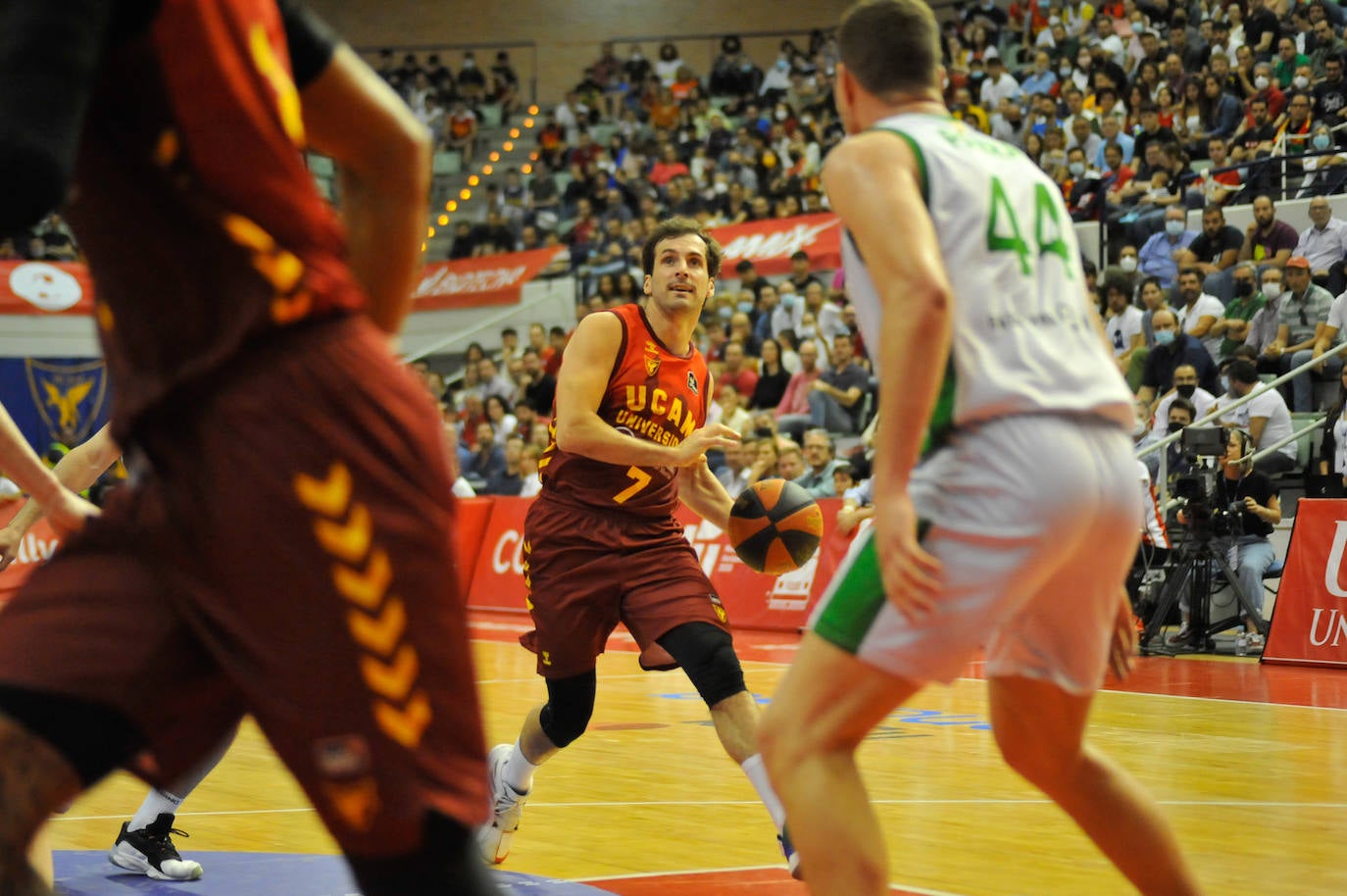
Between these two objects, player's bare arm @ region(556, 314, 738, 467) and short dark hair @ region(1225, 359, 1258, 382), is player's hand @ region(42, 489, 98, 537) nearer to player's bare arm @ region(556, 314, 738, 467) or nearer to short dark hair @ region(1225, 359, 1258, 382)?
player's bare arm @ region(556, 314, 738, 467)

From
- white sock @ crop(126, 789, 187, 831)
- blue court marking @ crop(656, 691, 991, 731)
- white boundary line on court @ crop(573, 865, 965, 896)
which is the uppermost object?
white sock @ crop(126, 789, 187, 831)

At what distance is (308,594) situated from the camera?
1.81 metres

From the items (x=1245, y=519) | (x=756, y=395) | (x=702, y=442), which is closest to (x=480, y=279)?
(x=756, y=395)

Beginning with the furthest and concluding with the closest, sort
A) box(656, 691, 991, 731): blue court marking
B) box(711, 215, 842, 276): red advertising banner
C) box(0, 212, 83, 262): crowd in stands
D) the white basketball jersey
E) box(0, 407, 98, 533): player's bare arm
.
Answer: box(0, 212, 83, 262): crowd in stands < box(711, 215, 842, 276): red advertising banner < box(656, 691, 991, 731): blue court marking < the white basketball jersey < box(0, 407, 98, 533): player's bare arm

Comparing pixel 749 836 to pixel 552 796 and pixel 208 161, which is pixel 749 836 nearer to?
pixel 552 796

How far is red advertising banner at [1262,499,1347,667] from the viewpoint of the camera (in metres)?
10.9

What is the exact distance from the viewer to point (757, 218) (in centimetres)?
2192

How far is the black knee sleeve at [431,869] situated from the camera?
1790 millimetres

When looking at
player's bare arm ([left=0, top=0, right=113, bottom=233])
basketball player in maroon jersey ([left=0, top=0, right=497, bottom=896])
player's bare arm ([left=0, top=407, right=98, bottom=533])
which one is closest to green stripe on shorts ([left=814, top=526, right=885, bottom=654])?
basketball player in maroon jersey ([left=0, top=0, right=497, bottom=896])

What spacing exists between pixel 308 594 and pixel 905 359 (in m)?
1.32

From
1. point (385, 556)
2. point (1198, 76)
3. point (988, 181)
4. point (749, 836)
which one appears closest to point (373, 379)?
point (385, 556)

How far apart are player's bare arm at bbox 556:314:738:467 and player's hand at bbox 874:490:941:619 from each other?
7.07 feet

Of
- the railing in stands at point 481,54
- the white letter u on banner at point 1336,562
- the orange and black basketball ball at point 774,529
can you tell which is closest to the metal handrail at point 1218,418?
the white letter u on banner at point 1336,562

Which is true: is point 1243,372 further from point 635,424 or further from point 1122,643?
point 1122,643
